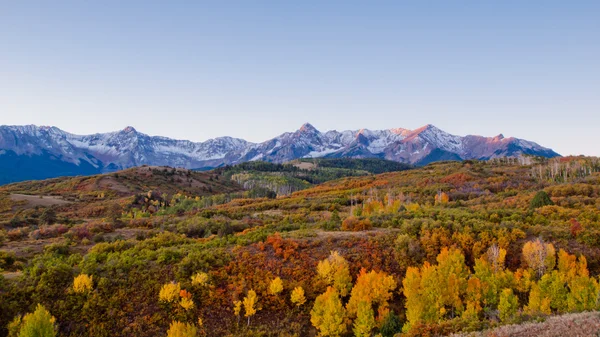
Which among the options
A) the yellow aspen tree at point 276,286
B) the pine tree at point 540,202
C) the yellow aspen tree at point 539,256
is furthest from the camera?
the pine tree at point 540,202

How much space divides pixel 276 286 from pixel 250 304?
286cm

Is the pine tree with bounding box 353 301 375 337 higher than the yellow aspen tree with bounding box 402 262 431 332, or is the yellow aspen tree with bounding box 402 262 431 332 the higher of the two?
the yellow aspen tree with bounding box 402 262 431 332

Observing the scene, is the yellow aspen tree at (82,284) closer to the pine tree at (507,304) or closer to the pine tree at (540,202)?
the pine tree at (507,304)

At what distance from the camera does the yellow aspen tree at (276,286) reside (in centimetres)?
3128

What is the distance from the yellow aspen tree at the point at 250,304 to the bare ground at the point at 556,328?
52.3 ft

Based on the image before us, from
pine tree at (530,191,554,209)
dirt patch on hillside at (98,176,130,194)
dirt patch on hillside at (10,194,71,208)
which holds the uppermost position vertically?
pine tree at (530,191,554,209)

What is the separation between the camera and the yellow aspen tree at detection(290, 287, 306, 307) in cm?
3081

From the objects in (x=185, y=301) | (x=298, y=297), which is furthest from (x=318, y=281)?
(x=185, y=301)

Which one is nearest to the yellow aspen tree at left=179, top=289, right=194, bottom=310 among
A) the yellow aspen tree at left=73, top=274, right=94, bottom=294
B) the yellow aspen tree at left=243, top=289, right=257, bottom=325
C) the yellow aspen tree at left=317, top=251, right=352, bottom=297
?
the yellow aspen tree at left=243, top=289, right=257, bottom=325

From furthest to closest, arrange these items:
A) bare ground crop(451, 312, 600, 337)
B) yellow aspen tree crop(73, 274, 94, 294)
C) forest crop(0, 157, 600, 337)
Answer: yellow aspen tree crop(73, 274, 94, 294) → forest crop(0, 157, 600, 337) → bare ground crop(451, 312, 600, 337)

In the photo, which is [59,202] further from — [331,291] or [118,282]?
[331,291]

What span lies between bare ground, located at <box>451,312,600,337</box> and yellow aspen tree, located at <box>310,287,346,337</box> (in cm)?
1052

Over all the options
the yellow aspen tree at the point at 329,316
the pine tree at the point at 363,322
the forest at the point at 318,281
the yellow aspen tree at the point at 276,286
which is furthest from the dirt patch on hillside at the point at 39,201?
the pine tree at the point at 363,322

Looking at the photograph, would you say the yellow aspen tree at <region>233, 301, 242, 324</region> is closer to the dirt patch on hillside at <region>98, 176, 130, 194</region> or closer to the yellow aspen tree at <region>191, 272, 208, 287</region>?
the yellow aspen tree at <region>191, 272, 208, 287</region>
